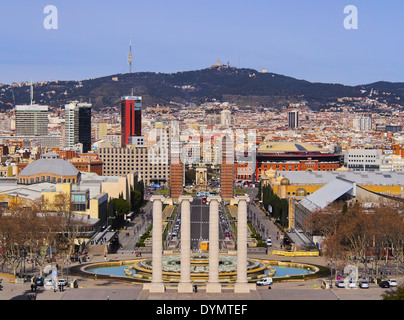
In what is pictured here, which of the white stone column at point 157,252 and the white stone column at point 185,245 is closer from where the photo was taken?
the white stone column at point 185,245

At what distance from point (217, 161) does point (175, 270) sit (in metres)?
89.0

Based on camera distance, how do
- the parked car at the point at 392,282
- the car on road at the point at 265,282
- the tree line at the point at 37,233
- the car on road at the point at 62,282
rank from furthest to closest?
the tree line at the point at 37,233 < the car on road at the point at 265,282 < the parked car at the point at 392,282 < the car on road at the point at 62,282

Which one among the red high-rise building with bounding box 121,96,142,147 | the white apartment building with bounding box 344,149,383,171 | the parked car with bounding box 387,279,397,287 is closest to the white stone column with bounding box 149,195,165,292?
the parked car with bounding box 387,279,397,287

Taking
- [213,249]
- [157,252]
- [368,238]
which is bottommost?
[368,238]

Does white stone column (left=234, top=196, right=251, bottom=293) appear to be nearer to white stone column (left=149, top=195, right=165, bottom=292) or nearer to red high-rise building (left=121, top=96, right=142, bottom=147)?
white stone column (left=149, top=195, right=165, bottom=292)

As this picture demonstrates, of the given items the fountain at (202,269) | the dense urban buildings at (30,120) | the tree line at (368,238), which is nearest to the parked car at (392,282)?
the tree line at (368,238)

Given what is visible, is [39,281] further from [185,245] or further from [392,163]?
[392,163]

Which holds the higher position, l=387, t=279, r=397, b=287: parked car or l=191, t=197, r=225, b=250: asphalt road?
l=387, t=279, r=397, b=287: parked car

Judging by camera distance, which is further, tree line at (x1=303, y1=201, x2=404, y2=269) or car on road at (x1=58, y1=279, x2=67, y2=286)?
tree line at (x1=303, y1=201, x2=404, y2=269)

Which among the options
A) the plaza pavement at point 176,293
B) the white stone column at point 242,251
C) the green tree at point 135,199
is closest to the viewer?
the plaza pavement at point 176,293

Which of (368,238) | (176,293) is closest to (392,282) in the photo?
(368,238)

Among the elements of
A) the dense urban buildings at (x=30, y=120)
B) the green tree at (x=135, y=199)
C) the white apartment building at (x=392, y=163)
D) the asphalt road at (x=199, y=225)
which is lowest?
the asphalt road at (x=199, y=225)

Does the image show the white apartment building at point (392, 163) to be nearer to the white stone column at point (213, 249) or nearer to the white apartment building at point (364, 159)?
the white apartment building at point (364, 159)

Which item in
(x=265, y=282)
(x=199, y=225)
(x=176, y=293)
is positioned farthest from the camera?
(x=199, y=225)
